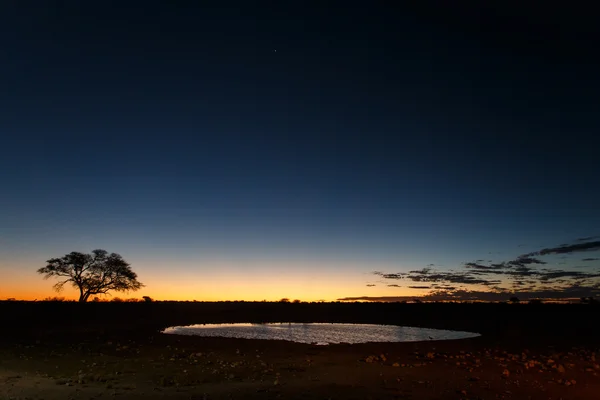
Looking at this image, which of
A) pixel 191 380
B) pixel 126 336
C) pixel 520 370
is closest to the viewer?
pixel 191 380

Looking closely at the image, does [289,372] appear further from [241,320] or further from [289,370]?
[241,320]

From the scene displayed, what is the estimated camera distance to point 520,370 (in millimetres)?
19344

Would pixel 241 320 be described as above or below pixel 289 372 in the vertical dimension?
above

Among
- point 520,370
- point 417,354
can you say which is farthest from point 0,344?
point 520,370

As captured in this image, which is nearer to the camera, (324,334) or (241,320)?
(324,334)

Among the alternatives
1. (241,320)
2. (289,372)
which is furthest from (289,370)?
(241,320)

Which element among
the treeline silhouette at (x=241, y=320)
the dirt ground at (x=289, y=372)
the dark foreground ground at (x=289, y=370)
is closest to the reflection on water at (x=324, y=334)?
the treeline silhouette at (x=241, y=320)

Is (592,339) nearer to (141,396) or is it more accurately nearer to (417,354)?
(417,354)

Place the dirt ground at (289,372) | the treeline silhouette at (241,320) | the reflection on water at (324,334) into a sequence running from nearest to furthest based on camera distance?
A: 1. the dirt ground at (289,372)
2. the reflection on water at (324,334)
3. the treeline silhouette at (241,320)

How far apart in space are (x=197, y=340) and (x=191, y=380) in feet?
51.0

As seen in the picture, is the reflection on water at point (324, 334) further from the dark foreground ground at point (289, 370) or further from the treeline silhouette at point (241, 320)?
the dark foreground ground at point (289, 370)

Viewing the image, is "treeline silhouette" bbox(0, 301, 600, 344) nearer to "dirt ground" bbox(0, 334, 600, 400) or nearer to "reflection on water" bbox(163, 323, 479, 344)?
"reflection on water" bbox(163, 323, 479, 344)

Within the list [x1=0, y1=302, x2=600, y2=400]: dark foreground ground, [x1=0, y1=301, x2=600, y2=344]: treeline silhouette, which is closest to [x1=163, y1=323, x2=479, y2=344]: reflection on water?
[x1=0, y1=301, x2=600, y2=344]: treeline silhouette

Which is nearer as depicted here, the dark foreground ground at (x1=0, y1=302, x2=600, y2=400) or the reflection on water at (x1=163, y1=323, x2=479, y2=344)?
the dark foreground ground at (x1=0, y1=302, x2=600, y2=400)
